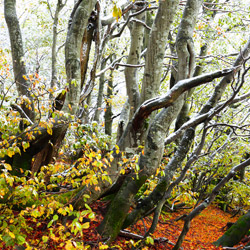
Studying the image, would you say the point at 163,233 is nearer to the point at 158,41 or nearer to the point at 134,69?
the point at 134,69

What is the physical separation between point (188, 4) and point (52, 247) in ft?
16.7

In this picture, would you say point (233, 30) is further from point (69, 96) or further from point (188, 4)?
point (69, 96)

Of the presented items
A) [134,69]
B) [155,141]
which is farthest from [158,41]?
[155,141]

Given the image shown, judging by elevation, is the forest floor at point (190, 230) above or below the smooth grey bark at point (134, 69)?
below

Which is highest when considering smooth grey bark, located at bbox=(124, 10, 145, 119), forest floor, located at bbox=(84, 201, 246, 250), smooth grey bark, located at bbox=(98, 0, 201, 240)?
smooth grey bark, located at bbox=(124, 10, 145, 119)

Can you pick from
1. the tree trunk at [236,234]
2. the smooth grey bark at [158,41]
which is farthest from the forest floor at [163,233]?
the smooth grey bark at [158,41]

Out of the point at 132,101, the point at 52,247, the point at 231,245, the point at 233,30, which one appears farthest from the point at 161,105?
the point at 233,30

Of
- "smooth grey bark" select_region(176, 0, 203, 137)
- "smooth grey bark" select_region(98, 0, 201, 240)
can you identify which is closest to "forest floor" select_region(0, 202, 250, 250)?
"smooth grey bark" select_region(98, 0, 201, 240)

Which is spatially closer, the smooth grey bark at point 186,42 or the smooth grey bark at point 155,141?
the smooth grey bark at point 186,42

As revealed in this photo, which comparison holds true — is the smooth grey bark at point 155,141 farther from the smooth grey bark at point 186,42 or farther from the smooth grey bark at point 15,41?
the smooth grey bark at point 15,41

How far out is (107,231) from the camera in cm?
446

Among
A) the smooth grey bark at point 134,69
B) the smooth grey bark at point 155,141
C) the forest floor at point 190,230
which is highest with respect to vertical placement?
the smooth grey bark at point 134,69

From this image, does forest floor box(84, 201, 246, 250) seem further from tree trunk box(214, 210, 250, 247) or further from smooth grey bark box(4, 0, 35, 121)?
smooth grey bark box(4, 0, 35, 121)

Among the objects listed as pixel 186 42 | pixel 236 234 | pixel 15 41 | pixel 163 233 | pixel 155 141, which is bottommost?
pixel 163 233
